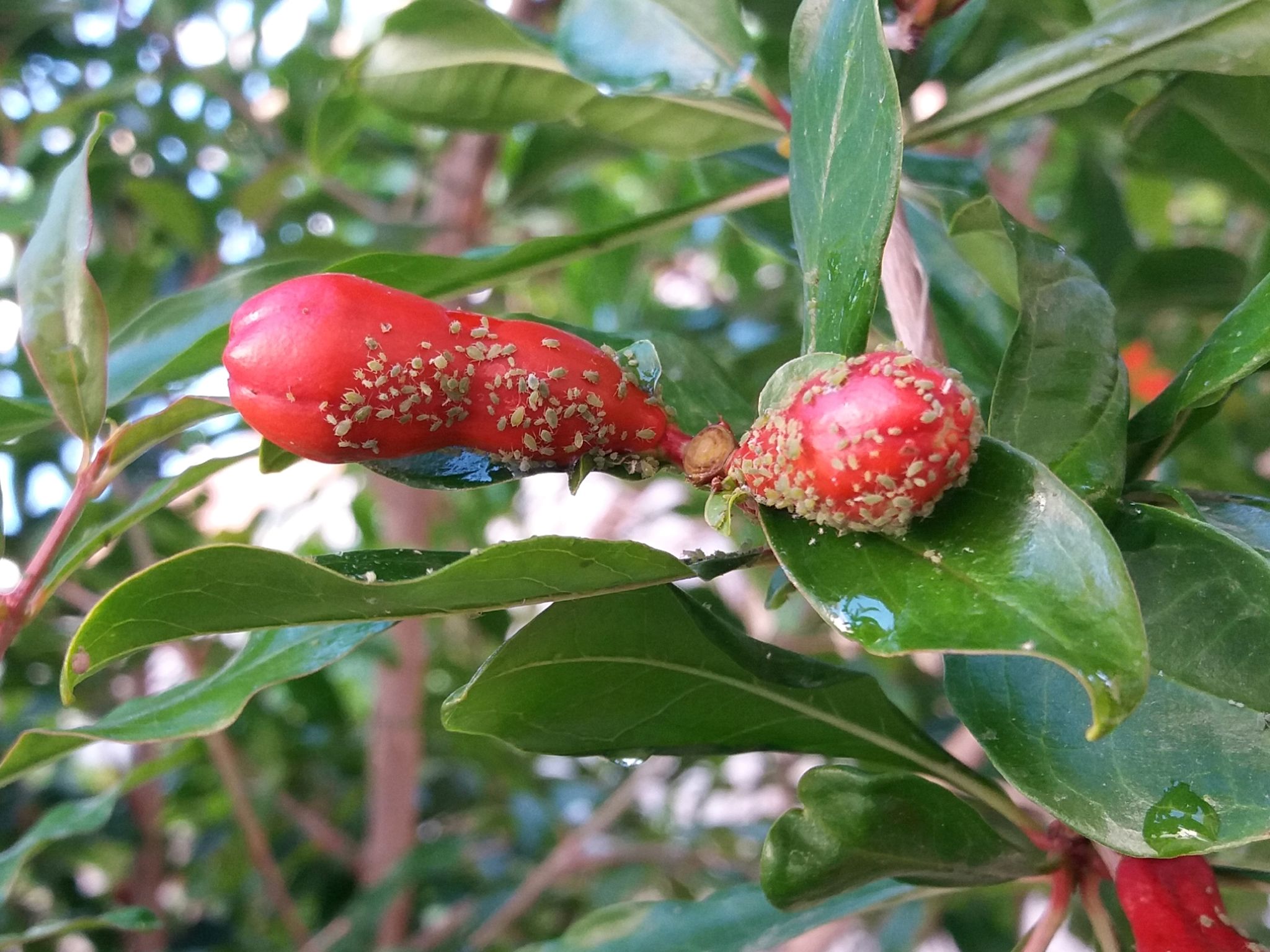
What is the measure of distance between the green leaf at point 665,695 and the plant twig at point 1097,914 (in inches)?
3.0

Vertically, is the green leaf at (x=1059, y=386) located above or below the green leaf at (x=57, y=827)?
above

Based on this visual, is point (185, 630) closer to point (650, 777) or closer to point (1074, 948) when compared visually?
point (650, 777)

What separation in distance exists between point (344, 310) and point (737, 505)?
16cm

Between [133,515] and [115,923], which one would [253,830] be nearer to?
[115,923]

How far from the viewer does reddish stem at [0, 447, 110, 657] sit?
19.3 inches

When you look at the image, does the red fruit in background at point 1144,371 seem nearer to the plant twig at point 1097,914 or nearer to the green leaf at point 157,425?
the plant twig at point 1097,914


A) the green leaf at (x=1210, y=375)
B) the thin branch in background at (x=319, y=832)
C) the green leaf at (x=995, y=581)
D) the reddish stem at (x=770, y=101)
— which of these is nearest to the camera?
the green leaf at (x=995, y=581)

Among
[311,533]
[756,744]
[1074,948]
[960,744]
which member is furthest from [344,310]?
[1074,948]

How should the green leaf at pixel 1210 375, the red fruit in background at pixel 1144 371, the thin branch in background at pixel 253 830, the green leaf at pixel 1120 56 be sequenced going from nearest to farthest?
the green leaf at pixel 1210 375
the green leaf at pixel 1120 56
the thin branch in background at pixel 253 830
the red fruit in background at pixel 1144 371

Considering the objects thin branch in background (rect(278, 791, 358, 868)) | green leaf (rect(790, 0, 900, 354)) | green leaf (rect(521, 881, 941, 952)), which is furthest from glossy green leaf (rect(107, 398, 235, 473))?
thin branch in background (rect(278, 791, 358, 868))

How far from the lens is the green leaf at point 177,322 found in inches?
24.1

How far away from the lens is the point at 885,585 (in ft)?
1.08

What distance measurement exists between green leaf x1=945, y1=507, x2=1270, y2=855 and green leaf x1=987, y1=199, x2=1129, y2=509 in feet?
0.10

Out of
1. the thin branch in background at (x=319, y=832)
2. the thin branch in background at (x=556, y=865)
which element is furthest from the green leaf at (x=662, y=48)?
the thin branch in background at (x=319, y=832)
